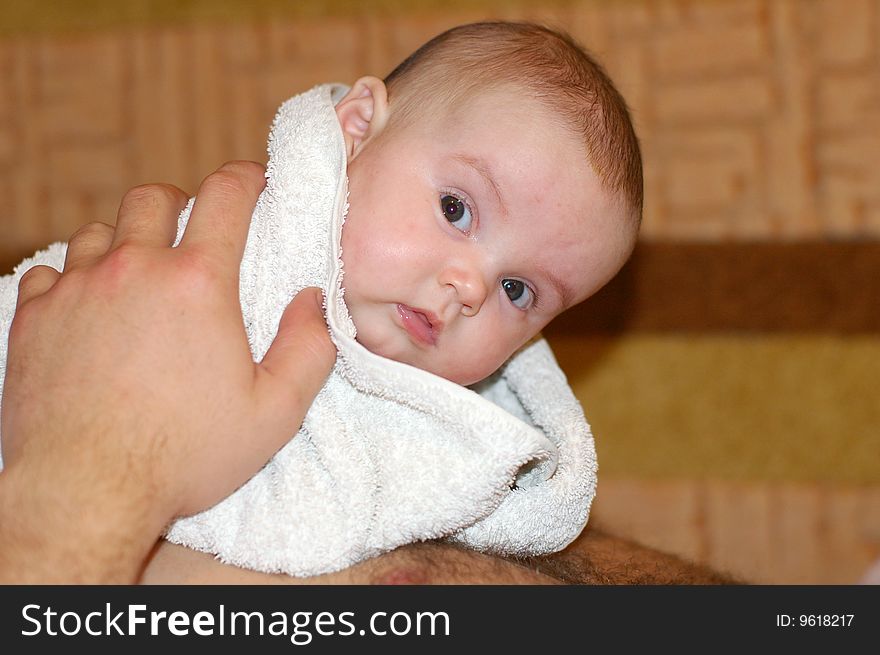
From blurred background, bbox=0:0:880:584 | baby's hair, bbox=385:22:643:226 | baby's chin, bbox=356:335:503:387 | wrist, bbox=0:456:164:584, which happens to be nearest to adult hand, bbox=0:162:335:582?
wrist, bbox=0:456:164:584

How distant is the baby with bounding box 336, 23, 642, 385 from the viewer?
1037 mm

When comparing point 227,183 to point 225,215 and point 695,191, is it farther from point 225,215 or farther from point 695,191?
point 695,191

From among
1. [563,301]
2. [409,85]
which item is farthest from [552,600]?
[409,85]

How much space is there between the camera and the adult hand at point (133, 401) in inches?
31.1

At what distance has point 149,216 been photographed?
3.23ft

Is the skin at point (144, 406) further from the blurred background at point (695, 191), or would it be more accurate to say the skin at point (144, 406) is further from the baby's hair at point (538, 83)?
the blurred background at point (695, 191)

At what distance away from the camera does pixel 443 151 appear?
1082mm

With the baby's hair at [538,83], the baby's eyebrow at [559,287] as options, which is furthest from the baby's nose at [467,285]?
the baby's hair at [538,83]

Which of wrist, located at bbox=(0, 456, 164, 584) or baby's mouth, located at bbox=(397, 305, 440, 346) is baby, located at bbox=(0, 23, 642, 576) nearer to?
baby's mouth, located at bbox=(397, 305, 440, 346)

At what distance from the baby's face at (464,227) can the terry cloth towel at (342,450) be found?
0.14 ft

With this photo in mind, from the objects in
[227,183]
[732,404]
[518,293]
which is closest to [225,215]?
[227,183]

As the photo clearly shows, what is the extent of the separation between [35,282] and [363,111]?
45 cm

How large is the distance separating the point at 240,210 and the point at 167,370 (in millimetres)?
235

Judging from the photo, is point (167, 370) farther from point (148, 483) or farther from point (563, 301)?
point (563, 301)
